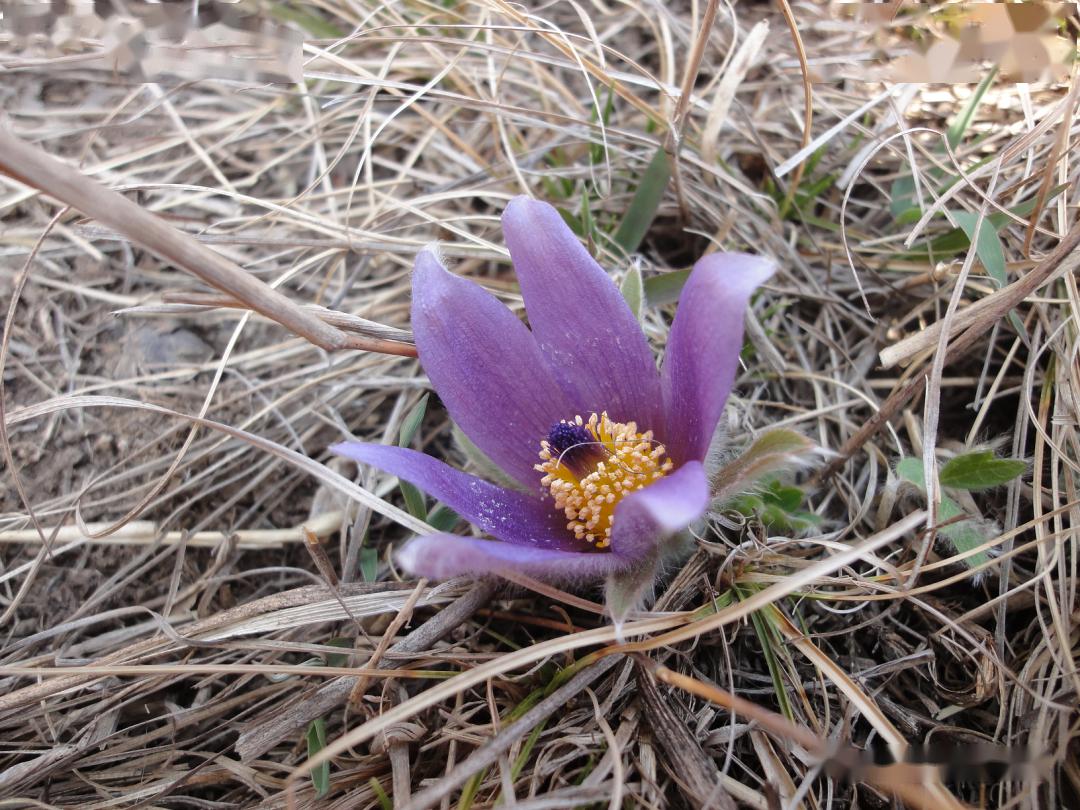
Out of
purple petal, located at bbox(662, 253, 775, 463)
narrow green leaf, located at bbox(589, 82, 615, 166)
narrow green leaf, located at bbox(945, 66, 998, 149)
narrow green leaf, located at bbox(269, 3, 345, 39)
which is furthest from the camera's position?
narrow green leaf, located at bbox(269, 3, 345, 39)

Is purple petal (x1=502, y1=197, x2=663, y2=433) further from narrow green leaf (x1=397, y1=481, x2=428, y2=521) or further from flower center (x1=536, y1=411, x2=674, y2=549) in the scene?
narrow green leaf (x1=397, y1=481, x2=428, y2=521)

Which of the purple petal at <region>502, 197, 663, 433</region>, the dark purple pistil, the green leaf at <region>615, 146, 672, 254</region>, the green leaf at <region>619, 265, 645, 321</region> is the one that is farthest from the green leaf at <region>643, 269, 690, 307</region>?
the dark purple pistil

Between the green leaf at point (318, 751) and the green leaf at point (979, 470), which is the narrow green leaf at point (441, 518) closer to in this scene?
the green leaf at point (318, 751)

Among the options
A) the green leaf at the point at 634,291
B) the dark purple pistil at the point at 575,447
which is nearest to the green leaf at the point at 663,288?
the green leaf at the point at 634,291

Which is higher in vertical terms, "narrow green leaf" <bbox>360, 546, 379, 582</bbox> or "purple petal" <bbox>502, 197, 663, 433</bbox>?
"purple petal" <bbox>502, 197, 663, 433</bbox>

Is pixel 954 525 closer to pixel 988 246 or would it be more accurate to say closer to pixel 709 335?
pixel 988 246

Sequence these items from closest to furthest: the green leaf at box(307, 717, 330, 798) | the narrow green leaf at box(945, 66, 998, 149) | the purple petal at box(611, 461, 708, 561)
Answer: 1. the purple petal at box(611, 461, 708, 561)
2. the green leaf at box(307, 717, 330, 798)
3. the narrow green leaf at box(945, 66, 998, 149)

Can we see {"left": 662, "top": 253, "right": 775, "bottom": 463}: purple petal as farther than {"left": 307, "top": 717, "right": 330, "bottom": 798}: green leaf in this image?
No
